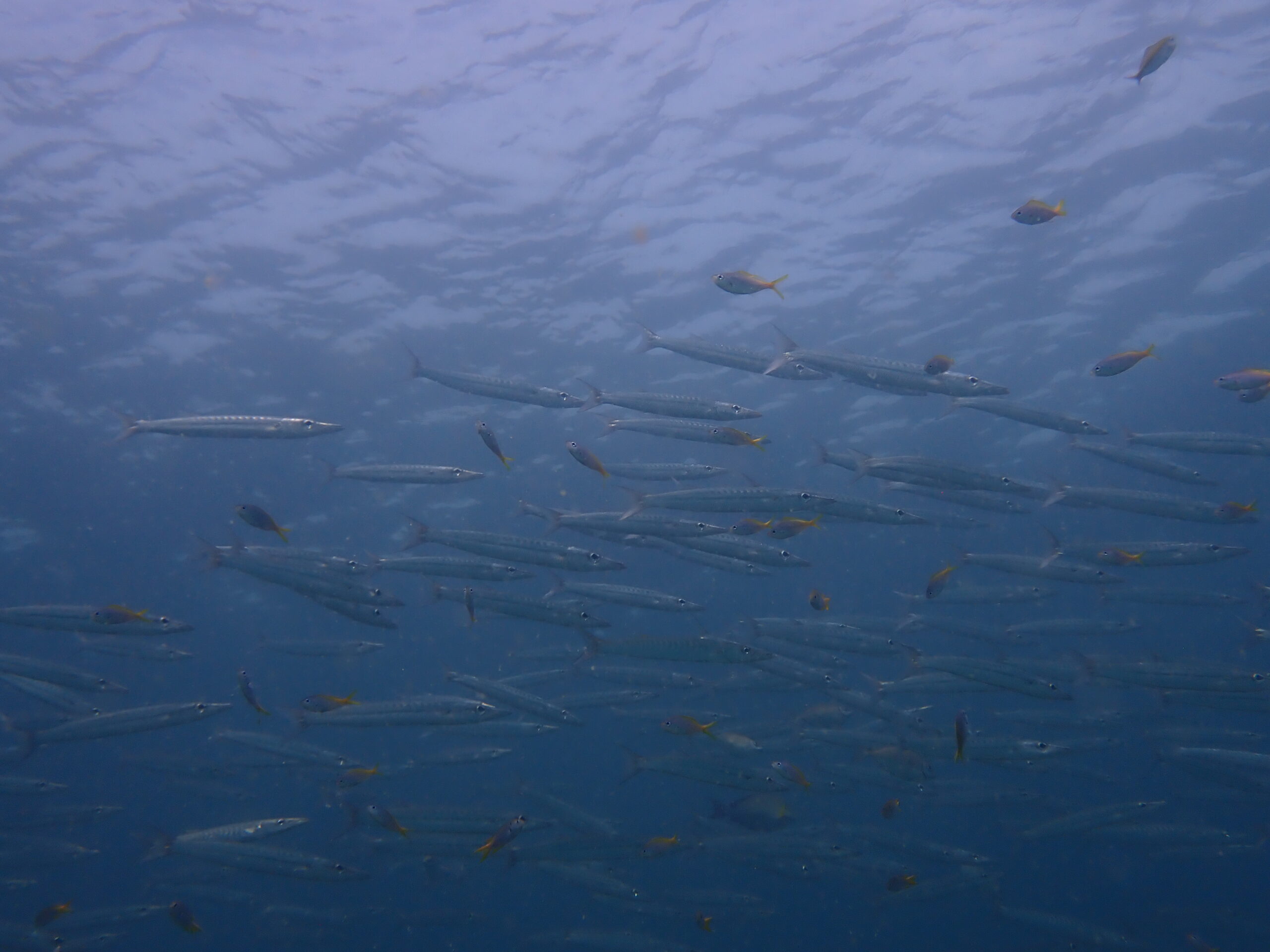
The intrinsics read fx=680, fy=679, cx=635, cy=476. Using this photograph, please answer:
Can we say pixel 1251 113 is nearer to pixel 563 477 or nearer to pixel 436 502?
pixel 563 477

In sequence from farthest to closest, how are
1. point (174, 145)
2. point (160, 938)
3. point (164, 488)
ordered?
point (160, 938)
point (164, 488)
point (174, 145)

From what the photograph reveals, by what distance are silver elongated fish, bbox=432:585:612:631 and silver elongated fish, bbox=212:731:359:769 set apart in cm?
584

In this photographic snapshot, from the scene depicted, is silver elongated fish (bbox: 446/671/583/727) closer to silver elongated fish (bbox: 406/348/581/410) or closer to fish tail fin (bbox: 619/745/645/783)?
fish tail fin (bbox: 619/745/645/783)

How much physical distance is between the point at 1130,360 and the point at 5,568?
30.7 meters

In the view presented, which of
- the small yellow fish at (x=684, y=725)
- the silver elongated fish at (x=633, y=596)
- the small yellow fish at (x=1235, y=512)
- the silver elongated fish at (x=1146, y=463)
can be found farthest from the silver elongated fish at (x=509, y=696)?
the small yellow fish at (x=1235, y=512)

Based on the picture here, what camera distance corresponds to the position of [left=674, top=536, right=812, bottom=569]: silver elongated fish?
812 cm

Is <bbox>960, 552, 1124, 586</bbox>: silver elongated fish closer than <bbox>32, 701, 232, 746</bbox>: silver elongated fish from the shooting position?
No

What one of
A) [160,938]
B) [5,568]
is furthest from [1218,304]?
[160,938]

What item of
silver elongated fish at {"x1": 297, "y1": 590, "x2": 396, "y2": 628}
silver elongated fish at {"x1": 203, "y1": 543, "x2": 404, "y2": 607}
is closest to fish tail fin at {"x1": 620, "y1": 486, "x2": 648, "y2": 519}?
silver elongated fish at {"x1": 203, "y1": 543, "x2": 404, "y2": 607}

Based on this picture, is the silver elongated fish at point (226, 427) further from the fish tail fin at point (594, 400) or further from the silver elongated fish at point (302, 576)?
the fish tail fin at point (594, 400)

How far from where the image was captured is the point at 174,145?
1264 cm

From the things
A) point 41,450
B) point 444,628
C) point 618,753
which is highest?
point 41,450

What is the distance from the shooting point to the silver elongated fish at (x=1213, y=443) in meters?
8.70

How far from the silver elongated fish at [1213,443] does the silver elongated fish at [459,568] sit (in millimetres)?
8226
